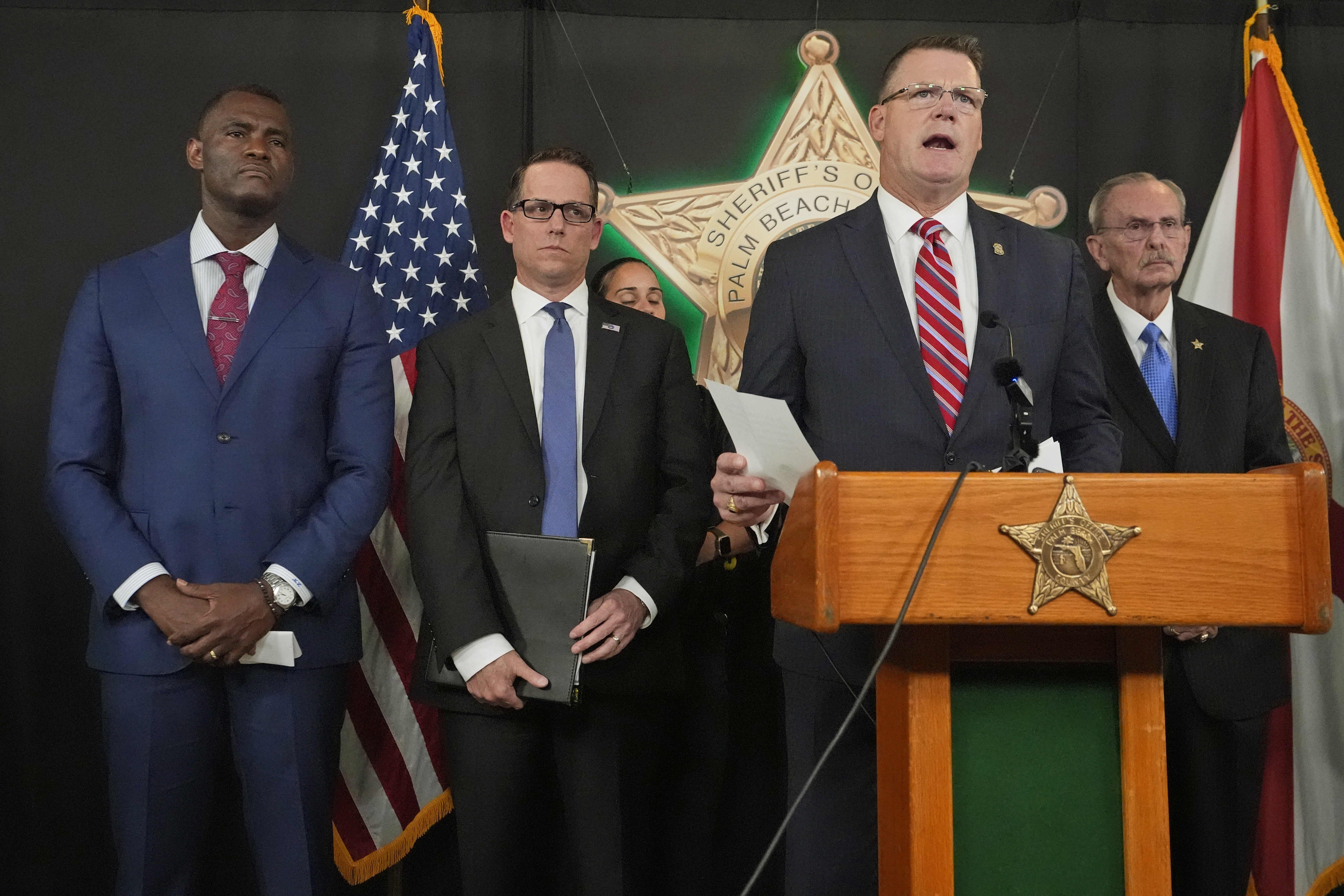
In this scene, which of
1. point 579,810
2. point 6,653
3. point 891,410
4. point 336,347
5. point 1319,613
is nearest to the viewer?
point 1319,613

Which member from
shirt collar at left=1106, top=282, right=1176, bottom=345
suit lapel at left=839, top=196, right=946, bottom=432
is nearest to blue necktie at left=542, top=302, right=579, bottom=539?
suit lapel at left=839, top=196, right=946, bottom=432

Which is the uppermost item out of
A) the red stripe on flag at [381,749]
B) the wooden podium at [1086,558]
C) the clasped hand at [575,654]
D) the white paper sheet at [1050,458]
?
the white paper sheet at [1050,458]

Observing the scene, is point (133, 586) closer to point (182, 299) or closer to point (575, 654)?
point (182, 299)

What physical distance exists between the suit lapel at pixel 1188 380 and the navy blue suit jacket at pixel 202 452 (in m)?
1.74

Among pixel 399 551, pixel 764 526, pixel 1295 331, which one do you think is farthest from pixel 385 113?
pixel 1295 331

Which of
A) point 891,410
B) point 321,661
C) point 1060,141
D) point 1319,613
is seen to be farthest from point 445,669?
point 1060,141

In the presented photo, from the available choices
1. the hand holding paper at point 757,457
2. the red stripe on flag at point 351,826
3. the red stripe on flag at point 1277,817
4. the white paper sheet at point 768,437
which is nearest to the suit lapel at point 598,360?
the hand holding paper at point 757,457

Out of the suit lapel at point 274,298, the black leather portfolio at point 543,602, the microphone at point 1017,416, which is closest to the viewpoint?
the microphone at point 1017,416

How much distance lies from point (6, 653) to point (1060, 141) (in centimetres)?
319

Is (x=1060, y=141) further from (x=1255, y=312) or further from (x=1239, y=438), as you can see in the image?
(x=1239, y=438)

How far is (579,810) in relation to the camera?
2.21 m

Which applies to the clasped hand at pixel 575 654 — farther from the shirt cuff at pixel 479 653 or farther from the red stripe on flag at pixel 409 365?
the red stripe on flag at pixel 409 365

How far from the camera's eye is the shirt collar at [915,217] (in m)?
2.00

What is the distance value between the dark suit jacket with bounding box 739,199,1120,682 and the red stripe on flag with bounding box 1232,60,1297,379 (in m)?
1.51
